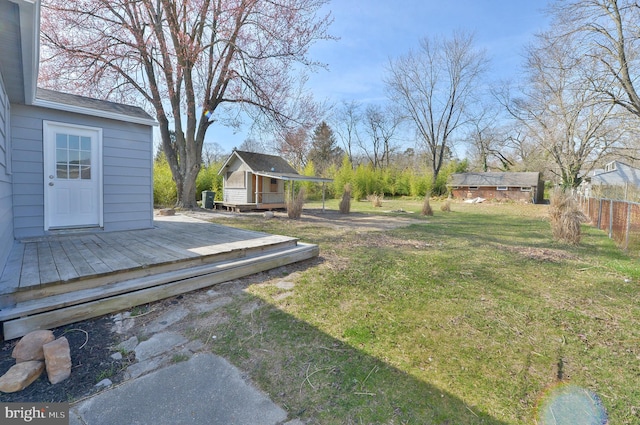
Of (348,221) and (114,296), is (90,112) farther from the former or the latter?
(348,221)

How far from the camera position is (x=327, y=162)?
31922 millimetres

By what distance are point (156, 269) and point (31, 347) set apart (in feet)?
3.62

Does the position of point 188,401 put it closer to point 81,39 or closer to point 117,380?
point 117,380

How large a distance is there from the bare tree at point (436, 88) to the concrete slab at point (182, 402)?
28.1 metres

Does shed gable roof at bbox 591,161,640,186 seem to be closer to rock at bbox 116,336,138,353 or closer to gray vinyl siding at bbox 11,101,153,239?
gray vinyl siding at bbox 11,101,153,239

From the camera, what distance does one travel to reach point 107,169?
191 inches

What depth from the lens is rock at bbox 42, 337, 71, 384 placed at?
66.6 inches

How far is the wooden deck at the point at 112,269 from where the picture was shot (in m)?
2.14

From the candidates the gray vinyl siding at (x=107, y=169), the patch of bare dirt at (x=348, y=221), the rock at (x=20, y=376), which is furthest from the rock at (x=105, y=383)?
the patch of bare dirt at (x=348, y=221)

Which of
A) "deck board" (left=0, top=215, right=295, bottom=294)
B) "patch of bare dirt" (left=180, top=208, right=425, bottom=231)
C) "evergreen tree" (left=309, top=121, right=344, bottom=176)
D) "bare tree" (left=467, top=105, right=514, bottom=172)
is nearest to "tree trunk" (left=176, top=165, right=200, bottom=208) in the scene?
"patch of bare dirt" (left=180, top=208, right=425, bottom=231)

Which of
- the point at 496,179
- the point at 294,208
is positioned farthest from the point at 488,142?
the point at 294,208

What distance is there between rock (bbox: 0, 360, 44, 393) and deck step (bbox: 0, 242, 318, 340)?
0.44 metres

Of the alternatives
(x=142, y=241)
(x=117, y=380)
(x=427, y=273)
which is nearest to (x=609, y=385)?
(x=427, y=273)

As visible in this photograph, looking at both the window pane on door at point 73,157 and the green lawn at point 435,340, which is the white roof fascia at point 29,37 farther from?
the green lawn at point 435,340
